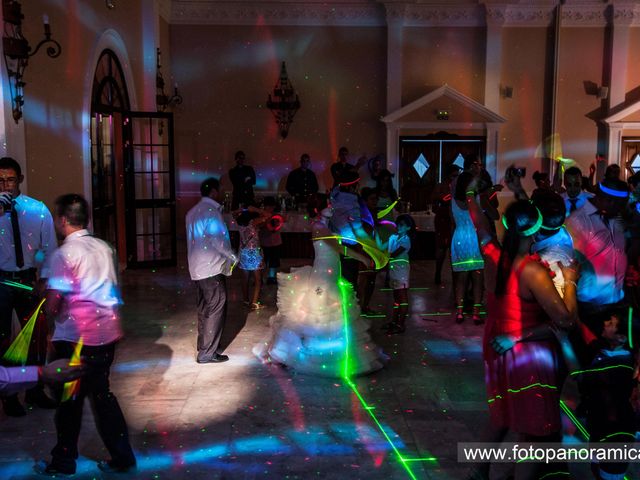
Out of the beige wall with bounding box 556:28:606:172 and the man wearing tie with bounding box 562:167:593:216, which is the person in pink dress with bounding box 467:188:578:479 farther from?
the beige wall with bounding box 556:28:606:172

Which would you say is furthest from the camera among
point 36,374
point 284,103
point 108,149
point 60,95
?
point 284,103

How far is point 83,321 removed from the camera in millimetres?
3412

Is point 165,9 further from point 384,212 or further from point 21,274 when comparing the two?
point 21,274

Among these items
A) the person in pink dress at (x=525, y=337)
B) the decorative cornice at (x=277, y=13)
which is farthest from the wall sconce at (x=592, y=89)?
the person in pink dress at (x=525, y=337)

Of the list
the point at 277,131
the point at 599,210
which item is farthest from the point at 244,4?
the point at 599,210

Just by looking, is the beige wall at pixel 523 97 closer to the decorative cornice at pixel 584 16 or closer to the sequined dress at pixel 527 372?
the decorative cornice at pixel 584 16

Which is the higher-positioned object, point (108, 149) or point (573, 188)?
point (108, 149)

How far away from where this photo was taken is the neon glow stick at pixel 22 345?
4.42 meters

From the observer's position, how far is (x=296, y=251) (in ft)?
36.1

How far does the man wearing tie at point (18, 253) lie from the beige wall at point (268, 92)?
8.77 m

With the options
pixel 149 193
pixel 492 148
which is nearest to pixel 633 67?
pixel 492 148

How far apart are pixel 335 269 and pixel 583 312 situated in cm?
209

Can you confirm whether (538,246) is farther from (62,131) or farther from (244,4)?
(244,4)

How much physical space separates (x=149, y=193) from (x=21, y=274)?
606 cm
